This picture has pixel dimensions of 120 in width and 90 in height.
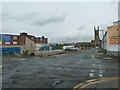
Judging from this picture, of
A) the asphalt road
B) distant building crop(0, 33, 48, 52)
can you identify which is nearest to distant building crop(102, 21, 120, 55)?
the asphalt road

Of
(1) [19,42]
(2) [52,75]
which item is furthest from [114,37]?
(1) [19,42]

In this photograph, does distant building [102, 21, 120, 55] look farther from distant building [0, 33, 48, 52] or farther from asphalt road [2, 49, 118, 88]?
distant building [0, 33, 48, 52]

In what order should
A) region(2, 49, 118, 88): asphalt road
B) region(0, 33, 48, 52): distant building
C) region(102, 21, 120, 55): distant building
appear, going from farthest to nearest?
region(0, 33, 48, 52): distant building < region(102, 21, 120, 55): distant building < region(2, 49, 118, 88): asphalt road

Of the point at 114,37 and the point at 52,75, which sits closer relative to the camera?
the point at 52,75

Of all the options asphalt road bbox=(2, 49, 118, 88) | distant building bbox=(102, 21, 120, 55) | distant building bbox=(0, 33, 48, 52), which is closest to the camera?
asphalt road bbox=(2, 49, 118, 88)

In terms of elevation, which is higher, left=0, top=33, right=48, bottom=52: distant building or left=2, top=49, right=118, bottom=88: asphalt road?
left=0, top=33, right=48, bottom=52: distant building

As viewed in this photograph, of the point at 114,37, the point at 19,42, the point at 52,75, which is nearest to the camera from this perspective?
the point at 52,75

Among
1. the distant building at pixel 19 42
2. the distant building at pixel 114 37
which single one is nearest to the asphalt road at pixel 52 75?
the distant building at pixel 114 37

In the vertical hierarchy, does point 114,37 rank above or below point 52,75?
above

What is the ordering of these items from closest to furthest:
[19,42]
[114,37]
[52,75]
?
1. [52,75]
2. [114,37]
3. [19,42]

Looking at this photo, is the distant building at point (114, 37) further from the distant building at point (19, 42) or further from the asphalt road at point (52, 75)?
the distant building at point (19, 42)

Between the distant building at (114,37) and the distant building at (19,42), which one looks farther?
the distant building at (19,42)

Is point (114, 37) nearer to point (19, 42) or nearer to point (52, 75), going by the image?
point (52, 75)

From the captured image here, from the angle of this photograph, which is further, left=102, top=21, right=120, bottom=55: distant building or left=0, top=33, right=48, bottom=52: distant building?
left=0, top=33, right=48, bottom=52: distant building
